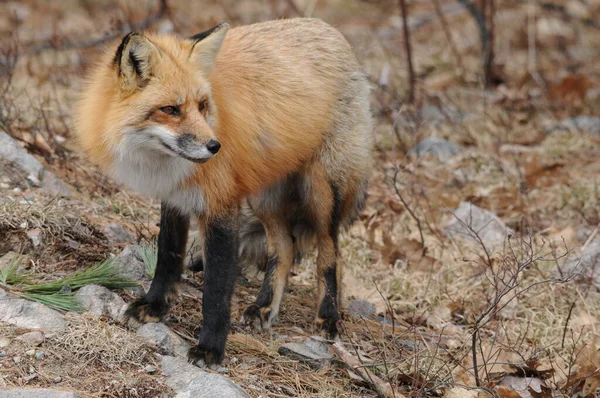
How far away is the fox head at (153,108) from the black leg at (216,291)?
45cm

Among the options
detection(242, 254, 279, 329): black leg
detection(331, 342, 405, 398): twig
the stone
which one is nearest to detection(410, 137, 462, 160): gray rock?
detection(242, 254, 279, 329): black leg

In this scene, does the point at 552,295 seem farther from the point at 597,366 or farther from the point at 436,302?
the point at 597,366

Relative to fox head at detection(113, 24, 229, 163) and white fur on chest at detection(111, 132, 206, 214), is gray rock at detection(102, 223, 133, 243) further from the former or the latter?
fox head at detection(113, 24, 229, 163)

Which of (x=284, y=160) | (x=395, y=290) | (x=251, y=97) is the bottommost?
(x=395, y=290)

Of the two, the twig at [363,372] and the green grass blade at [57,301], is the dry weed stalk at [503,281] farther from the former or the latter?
the green grass blade at [57,301]

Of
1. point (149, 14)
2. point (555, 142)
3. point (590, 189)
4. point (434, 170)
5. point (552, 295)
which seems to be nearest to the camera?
point (552, 295)

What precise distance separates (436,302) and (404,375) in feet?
4.94

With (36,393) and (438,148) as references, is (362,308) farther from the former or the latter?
(438,148)

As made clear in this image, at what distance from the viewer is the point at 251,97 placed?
180 inches

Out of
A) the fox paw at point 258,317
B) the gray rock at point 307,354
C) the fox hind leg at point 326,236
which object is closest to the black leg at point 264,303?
the fox paw at point 258,317

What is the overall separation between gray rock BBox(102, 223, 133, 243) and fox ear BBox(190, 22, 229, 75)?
65.6 inches

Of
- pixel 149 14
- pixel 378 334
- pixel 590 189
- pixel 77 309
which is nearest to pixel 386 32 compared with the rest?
pixel 149 14

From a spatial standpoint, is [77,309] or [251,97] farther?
[251,97]

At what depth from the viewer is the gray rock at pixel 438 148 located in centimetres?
851
